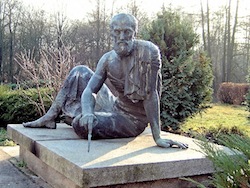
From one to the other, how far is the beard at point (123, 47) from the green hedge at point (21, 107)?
16.1ft

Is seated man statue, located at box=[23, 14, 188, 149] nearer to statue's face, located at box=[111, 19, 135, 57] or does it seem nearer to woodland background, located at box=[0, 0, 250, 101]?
statue's face, located at box=[111, 19, 135, 57]

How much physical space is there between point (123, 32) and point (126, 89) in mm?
526

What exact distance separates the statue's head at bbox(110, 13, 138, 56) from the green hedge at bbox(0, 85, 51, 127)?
16.2 feet

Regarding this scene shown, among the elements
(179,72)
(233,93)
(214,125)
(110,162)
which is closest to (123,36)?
(110,162)

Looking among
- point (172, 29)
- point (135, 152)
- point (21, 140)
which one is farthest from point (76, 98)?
point (172, 29)

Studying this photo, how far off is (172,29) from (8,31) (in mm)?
17587

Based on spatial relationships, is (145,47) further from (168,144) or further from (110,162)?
(110,162)

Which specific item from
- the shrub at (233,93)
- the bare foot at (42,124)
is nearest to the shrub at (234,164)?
the bare foot at (42,124)

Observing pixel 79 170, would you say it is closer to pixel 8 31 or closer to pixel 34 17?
pixel 34 17

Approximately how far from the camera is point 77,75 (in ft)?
12.9

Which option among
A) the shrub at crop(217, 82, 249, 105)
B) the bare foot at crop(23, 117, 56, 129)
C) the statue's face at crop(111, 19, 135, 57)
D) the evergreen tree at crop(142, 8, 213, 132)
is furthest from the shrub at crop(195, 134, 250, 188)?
the shrub at crop(217, 82, 249, 105)

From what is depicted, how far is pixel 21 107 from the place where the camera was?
7887 millimetres

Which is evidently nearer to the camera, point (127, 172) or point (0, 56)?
point (127, 172)

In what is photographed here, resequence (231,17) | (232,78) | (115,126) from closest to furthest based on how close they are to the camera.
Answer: (115,126)
(231,17)
(232,78)
